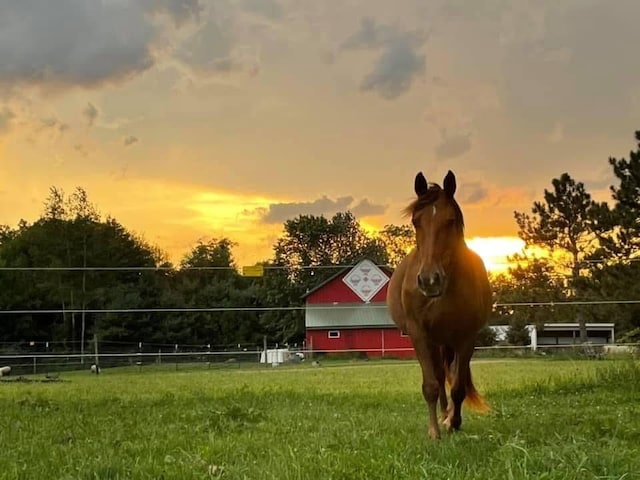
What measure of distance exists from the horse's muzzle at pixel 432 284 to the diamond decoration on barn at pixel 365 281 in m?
10.5

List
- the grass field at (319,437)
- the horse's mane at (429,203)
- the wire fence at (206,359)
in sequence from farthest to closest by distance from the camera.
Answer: the wire fence at (206,359), the horse's mane at (429,203), the grass field at (319,437)

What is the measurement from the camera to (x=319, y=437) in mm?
5191

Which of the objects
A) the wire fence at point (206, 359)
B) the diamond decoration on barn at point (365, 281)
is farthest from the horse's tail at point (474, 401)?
the wire fence at point (206, 359)

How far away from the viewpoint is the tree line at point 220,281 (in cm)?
1884

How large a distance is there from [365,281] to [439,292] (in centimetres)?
1069

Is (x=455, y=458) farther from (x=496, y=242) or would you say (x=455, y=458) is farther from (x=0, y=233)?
(x=0, y=233)

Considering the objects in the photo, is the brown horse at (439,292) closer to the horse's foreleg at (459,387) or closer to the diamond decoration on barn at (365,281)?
the horse's foreleg at (459,387)

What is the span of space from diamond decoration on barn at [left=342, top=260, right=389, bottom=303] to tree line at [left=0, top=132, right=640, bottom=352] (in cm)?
125

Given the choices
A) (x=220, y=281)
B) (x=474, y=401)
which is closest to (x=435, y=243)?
(x=474, y=401)

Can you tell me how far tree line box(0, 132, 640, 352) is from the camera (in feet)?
61.8

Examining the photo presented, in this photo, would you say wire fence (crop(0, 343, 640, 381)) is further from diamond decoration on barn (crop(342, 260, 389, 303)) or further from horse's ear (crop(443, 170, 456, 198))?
horse's ear (crop(443, 170, 456, 198))

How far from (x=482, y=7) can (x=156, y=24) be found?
532cm

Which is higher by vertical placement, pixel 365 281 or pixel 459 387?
pixel 365 281

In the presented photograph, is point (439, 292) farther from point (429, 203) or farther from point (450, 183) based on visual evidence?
point (450, 183)
